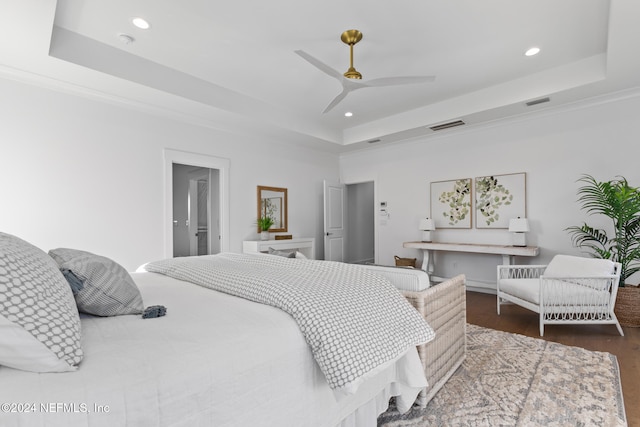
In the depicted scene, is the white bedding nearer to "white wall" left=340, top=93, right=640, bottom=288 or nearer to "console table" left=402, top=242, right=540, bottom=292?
"console table" left=402, top=242, right=540, bottom=292

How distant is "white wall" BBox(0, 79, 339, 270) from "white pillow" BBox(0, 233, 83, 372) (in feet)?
9.79

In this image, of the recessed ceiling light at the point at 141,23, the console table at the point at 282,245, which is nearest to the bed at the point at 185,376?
the recessed ceiling light at the point at 141,23

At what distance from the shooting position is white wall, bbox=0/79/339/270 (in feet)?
10.1

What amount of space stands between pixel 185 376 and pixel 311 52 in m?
3.14

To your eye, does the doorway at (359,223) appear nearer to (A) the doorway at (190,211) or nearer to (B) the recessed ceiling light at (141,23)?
(A) the doorway at (190,211)

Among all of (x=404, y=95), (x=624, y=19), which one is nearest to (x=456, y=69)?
(x=404, y=95)

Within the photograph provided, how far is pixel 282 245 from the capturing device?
16.5 ft

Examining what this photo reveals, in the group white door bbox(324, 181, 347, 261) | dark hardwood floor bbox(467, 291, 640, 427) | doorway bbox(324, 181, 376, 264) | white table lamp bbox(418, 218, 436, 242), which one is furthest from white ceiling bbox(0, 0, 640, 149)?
dark hardwood floor bbox(467, 291, 640, 427)

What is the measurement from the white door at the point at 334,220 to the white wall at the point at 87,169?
1942 mm

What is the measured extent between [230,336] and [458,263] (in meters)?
4.80

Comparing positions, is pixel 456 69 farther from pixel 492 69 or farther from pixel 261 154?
pixel 261 154

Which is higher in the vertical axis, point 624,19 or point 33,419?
point 624,19

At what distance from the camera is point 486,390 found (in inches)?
77.4

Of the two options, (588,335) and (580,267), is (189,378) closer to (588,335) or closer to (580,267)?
(588,335)
